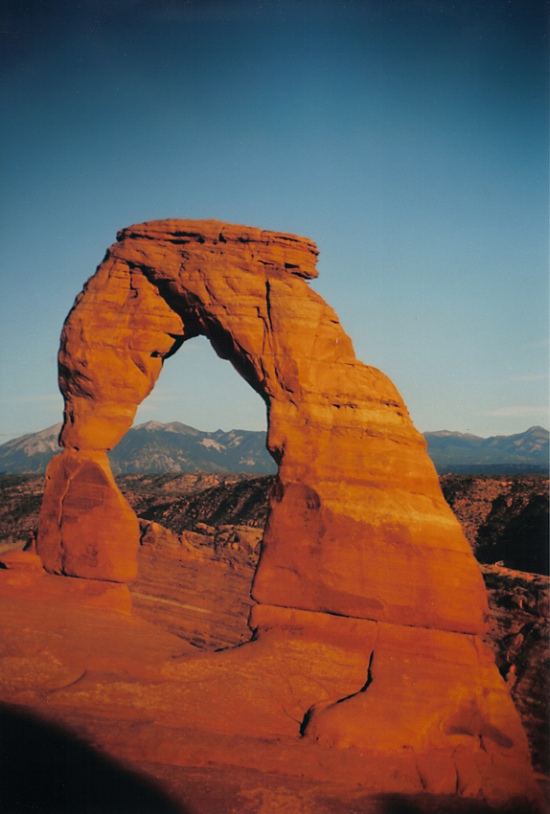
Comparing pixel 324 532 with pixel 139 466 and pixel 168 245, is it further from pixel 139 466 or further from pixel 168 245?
pixel 139 466

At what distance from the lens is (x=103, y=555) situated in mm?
18453

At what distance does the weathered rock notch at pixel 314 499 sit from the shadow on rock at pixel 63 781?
3300mm

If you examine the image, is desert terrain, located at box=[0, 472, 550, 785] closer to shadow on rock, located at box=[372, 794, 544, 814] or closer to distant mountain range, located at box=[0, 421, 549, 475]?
shadow on rock, located at box=[372, 794, 544, 814]

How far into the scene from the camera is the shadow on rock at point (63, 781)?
9375mm

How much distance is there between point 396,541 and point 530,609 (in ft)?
25.5

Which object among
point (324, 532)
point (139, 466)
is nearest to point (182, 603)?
point (324, 532)

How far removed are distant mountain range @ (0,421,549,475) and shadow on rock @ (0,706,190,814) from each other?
115963mm

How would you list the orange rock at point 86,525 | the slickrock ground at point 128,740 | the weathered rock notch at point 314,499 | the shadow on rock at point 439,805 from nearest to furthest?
the slickrock ground at point 128,740, the shadow on rock at point 439,805, the weathered rock notch at point 314,499, the orange rock at point 86,525

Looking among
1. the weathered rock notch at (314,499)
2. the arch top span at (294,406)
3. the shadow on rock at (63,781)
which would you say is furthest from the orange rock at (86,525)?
the shadow on rock at (63,781)

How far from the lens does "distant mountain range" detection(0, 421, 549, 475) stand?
136 metres

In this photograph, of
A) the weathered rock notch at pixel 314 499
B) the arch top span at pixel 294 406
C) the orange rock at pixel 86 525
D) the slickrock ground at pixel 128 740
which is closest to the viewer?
the slickrock ground at pixel 128 740

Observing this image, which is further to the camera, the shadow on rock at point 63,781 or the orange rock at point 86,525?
the orange rock at point 86,525

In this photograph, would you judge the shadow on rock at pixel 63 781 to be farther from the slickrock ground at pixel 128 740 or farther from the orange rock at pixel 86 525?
the orange rock at pixel 86 525

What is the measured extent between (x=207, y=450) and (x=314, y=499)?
149 m
